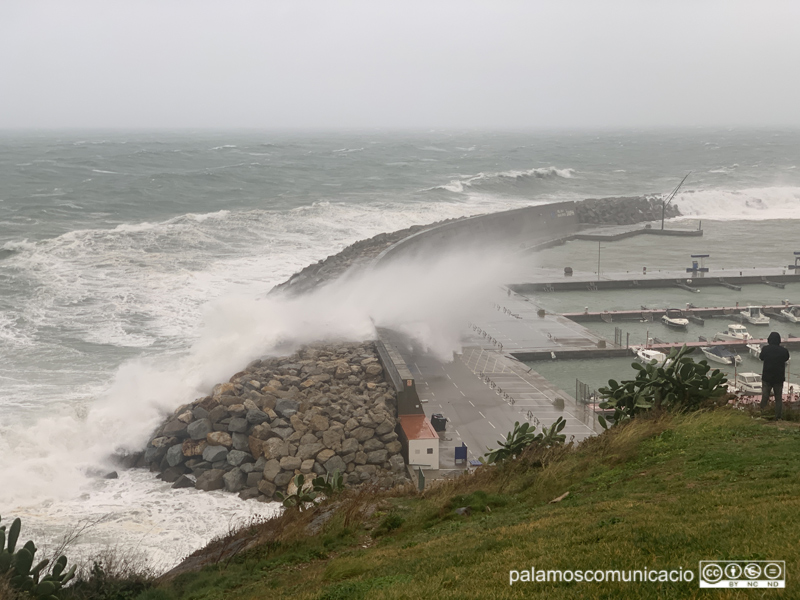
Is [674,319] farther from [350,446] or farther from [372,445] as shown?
[350,446]

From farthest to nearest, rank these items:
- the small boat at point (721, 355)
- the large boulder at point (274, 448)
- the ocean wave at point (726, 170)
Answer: the ocean wave at point (726, 170), the small boat at point (721, 355), the large boulder at point (274, 448)

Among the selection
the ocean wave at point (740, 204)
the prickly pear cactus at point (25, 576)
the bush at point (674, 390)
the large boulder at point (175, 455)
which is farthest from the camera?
the ocean wave at point (740, 204)

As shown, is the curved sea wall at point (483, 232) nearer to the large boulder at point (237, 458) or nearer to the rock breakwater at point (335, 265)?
the rock breakwater at point (335, 265)

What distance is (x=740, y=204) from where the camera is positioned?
81.4 m

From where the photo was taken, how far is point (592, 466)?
34.7ft

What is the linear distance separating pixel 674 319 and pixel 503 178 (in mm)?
69038

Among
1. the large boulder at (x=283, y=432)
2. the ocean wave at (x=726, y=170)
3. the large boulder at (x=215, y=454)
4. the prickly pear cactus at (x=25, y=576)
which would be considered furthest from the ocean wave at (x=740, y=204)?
the prickly pear cactus at (x=25, y=576)

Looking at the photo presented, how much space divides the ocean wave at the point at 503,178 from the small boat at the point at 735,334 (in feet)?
193

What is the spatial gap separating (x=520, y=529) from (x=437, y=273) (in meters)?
33.6

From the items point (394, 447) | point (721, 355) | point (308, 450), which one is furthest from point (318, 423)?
point (721, 355)

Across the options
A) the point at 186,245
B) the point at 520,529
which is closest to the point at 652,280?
the point at 186,245

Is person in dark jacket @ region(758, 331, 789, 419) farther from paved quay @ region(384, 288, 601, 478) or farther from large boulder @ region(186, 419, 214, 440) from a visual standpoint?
large boulder @ region(186, 419, 214, 440)

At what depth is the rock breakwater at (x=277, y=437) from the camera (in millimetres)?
17156

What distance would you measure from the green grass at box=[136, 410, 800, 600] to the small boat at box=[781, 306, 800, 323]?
88.1 ft
